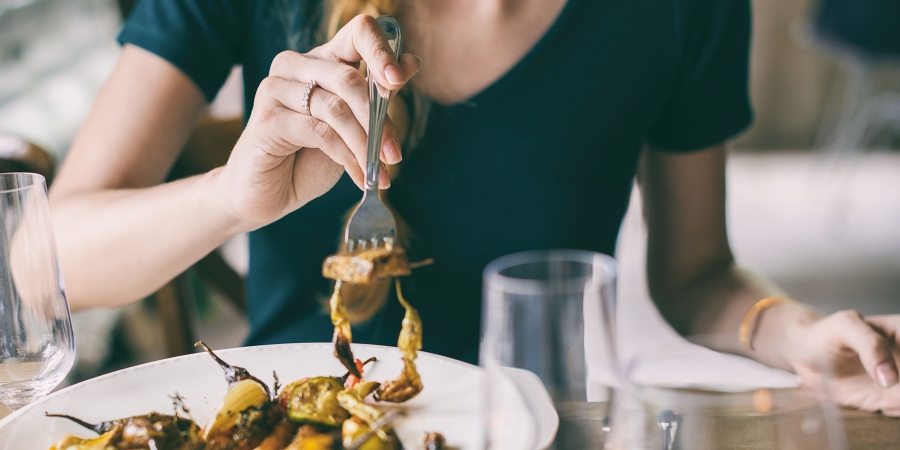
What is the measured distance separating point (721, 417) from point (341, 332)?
0.25m

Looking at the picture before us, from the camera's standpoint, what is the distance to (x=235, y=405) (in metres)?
0.44

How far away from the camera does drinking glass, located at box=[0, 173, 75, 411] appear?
1.48 feet

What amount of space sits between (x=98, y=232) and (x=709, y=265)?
0.66 metres

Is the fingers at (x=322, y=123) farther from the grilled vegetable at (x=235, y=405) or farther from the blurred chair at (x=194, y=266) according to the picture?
the blurred chair at (x=194, y=266)

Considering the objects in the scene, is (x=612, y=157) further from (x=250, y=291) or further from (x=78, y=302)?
(x=78, y=302)

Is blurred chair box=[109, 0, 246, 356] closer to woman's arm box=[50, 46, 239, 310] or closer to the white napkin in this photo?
woman's arm box=[50, 46, 239, 310]

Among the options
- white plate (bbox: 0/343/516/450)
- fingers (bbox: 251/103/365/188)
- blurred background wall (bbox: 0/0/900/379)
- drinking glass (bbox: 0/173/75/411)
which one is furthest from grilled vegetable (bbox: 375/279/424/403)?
blurred background wall (bbox: 0/0/900/379)

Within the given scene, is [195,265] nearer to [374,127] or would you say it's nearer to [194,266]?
[194,266]

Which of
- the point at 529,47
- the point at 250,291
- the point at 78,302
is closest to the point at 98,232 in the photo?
the point at 78,302

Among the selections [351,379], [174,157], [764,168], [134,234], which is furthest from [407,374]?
[764,168]

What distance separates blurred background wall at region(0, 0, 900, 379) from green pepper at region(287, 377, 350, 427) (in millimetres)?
473

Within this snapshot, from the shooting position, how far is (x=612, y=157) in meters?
0.84

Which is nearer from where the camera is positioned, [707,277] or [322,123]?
[322,123]

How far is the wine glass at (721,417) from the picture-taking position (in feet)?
0.94
